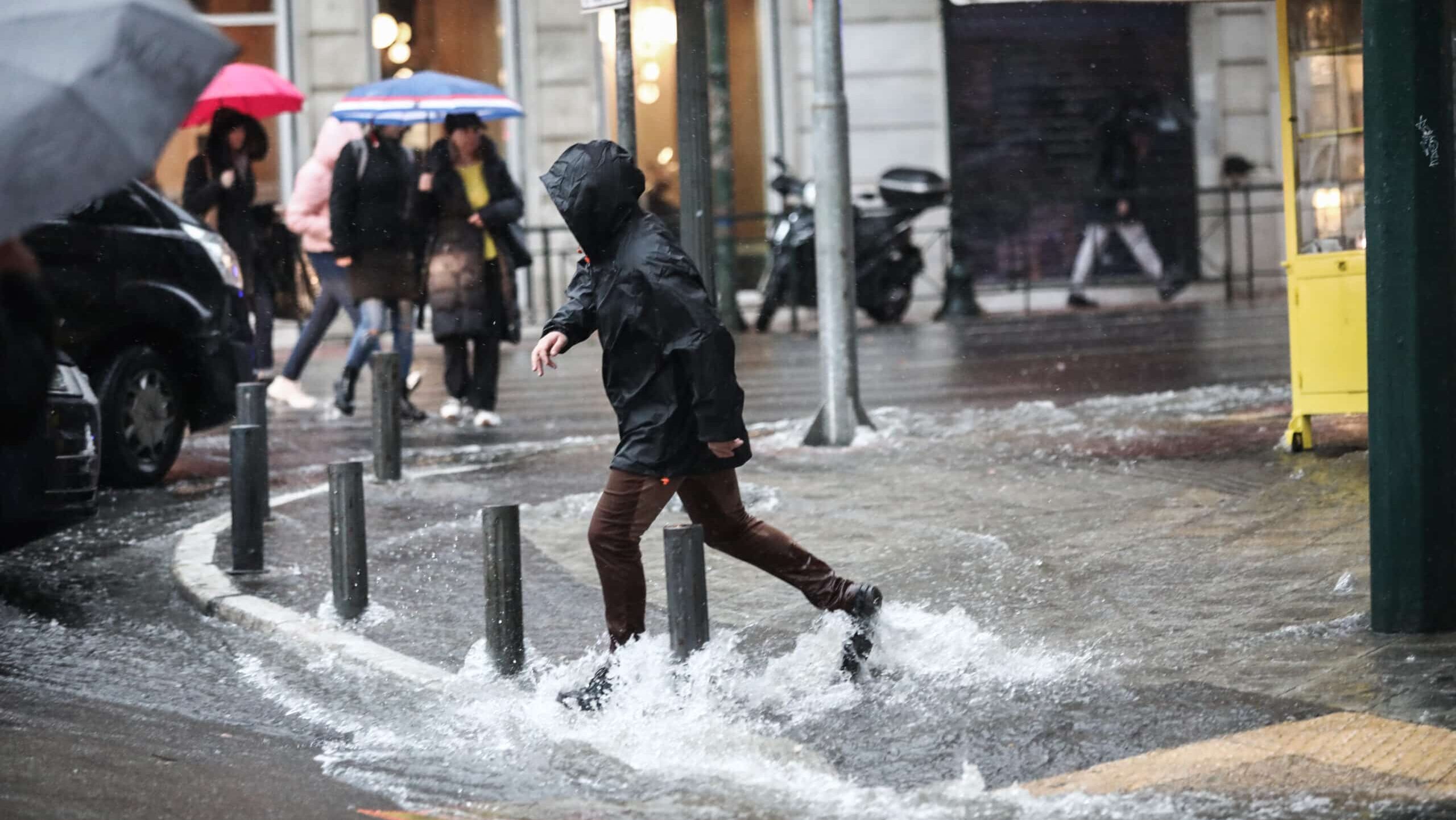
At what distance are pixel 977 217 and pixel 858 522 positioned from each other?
17599mm

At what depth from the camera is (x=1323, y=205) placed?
1005cm

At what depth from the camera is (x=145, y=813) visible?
4.98 m

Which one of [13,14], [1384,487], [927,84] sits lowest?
[1384,487]

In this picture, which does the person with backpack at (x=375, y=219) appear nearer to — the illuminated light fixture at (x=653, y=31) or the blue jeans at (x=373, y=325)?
the blue jeans at (x=373, y=325)

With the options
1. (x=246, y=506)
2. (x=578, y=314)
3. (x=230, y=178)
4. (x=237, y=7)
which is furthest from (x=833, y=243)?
(x=237, y=7)

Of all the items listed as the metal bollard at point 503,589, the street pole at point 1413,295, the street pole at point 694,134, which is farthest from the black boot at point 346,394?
the street pole at point 1413,295

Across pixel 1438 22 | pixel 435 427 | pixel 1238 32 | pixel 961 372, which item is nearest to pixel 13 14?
pixel 1438 22

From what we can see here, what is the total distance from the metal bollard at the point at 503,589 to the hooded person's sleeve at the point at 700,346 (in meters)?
0.84

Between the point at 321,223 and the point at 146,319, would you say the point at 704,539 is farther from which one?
the point at 321,223

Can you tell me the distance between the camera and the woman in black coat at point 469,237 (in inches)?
519

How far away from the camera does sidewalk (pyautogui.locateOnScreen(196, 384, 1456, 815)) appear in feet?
17.6

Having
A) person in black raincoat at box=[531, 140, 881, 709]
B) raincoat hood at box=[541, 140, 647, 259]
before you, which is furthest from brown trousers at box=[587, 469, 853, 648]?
raincoat hood at box=[541, 140, 647, 259]

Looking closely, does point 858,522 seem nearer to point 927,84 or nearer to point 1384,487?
point 1384,487

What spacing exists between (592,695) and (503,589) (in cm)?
62
